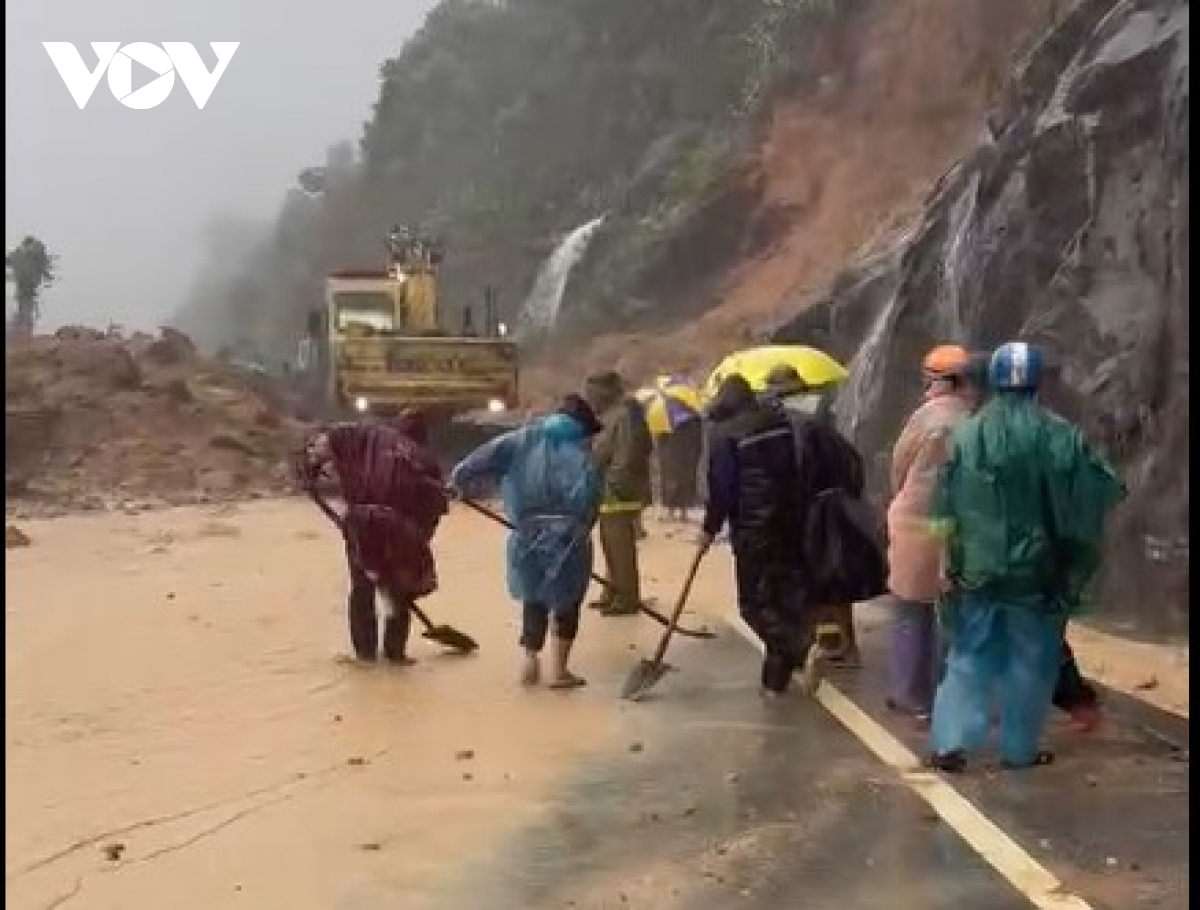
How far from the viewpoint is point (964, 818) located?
18.9 ft

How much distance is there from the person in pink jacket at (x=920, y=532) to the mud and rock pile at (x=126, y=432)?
18.9m

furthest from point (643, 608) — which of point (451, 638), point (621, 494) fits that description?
point (451, 638)

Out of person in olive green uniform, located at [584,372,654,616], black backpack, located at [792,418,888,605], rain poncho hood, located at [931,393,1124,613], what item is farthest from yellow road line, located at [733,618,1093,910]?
person in olive green uniform, located at [584,372,654,616]

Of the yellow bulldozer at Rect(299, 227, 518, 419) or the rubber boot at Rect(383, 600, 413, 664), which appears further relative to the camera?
the yellow bulldozer at Rect(299, 227, 518, 419)

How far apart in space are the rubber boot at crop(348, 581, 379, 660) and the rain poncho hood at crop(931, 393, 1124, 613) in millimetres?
4222

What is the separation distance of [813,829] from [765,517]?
8.69ft

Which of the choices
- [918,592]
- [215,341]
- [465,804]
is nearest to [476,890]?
[465,804]

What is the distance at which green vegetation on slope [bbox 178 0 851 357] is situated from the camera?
48438 mm

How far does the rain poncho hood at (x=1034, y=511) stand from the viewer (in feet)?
21.0

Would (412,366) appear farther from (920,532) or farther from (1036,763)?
(1036,763)

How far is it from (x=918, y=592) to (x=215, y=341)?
99.4 metres

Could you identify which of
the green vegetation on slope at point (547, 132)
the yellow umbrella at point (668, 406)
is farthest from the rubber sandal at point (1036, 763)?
the green vegetation on slope at point (547, 132)

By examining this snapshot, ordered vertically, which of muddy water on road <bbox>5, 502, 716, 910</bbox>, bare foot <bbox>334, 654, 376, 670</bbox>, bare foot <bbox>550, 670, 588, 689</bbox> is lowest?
muddy water on road <bbox>5, 502, 716, 910</bbox>

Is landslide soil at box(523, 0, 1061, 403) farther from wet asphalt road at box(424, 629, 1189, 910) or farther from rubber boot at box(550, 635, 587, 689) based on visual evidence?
wet asphalt road at box(424, 629, 1189, 910)
